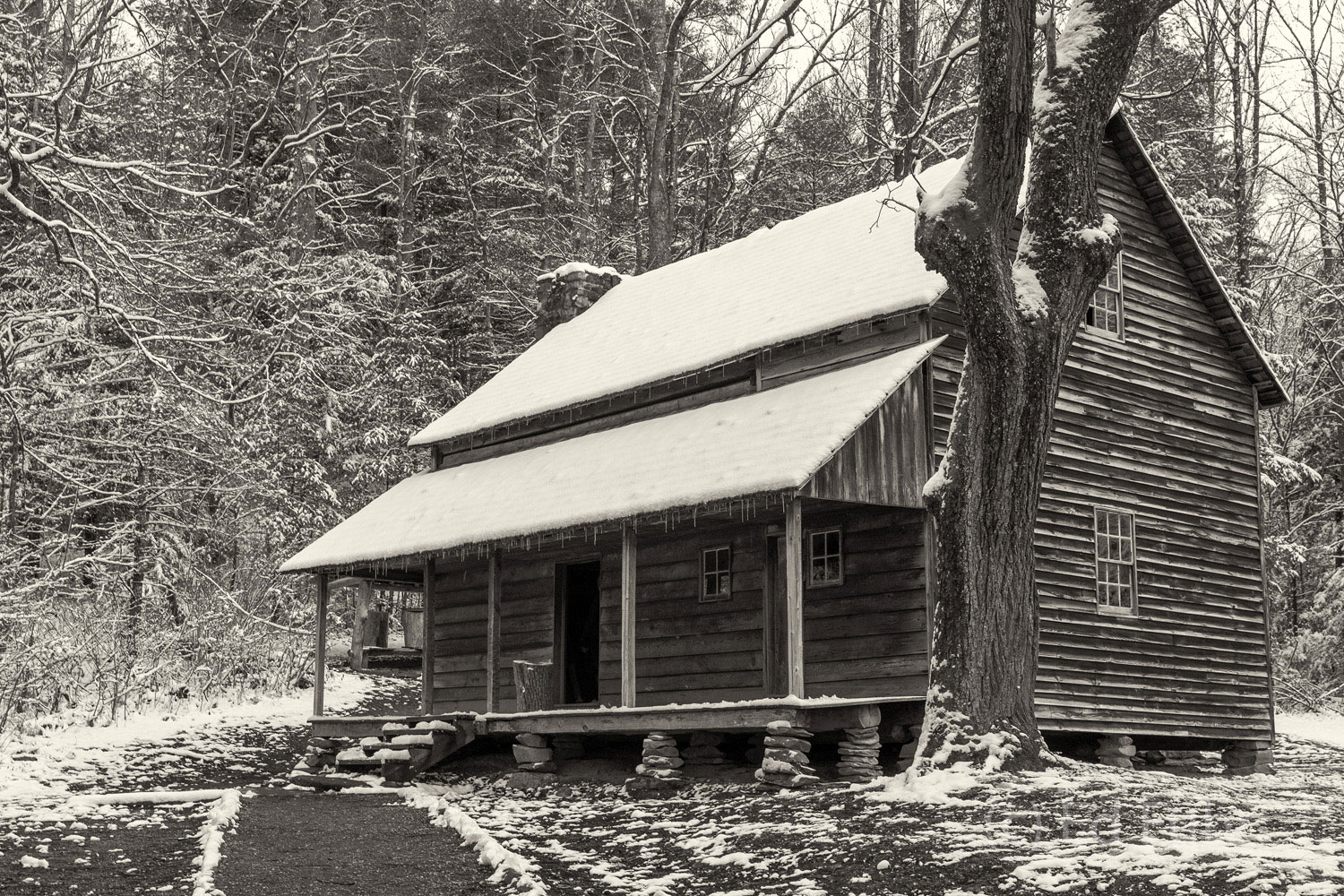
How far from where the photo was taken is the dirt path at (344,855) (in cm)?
1093

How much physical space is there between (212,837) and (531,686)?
22.1ft

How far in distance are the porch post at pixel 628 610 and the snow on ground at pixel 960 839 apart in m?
2.01

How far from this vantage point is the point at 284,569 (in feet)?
70.8

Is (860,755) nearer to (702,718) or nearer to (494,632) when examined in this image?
(702,718)

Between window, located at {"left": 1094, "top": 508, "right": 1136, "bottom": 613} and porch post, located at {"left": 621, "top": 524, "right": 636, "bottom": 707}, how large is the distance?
5846 mm

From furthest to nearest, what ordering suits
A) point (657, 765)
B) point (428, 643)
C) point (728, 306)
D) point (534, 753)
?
point (428, 643), point (728, 306), point (534, 753), point (657, 765)

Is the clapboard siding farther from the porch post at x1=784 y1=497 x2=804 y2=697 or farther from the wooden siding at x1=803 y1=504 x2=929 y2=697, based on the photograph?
the porch post at x1=784 y1=497 x2=804 y2=697

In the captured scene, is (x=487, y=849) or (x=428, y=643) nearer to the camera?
(x=487, y=849)

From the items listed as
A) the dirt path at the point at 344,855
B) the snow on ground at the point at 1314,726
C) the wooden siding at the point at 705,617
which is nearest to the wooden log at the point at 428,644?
the wooden siding at the point at 705,617

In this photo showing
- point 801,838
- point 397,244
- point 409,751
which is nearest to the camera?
point 801,838

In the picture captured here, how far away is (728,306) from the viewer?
2097 cm

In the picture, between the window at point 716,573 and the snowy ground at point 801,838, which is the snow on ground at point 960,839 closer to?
the snowy ground at point 801,838

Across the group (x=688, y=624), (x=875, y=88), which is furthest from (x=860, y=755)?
(x=875, y=88)

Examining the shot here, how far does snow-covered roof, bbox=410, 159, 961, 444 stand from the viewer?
17984 mm
